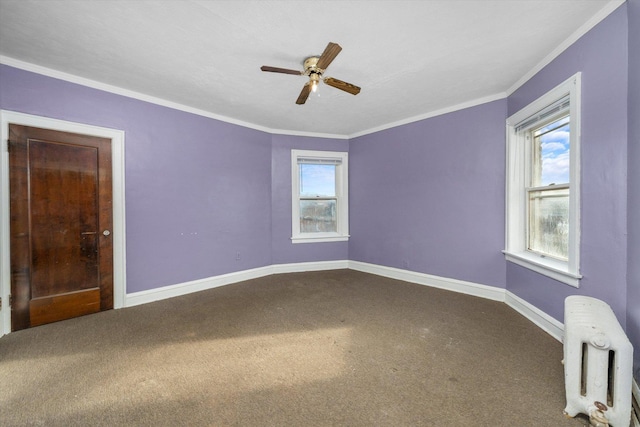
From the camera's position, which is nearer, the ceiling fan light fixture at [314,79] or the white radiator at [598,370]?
the white radiator at [598,370]

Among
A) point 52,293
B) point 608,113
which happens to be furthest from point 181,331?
point 608,113

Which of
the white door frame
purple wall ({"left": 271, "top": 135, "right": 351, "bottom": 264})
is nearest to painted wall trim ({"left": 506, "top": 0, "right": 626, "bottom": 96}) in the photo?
purple wall ({"left": 271, "top": 135, "right": 351, "bottom": 264})

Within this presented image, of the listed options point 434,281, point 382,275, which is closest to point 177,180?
point 382,275

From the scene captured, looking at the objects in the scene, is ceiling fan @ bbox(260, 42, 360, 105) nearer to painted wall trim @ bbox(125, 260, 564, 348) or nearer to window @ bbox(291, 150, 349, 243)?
window @ bbox(291, 150, 349, 243)

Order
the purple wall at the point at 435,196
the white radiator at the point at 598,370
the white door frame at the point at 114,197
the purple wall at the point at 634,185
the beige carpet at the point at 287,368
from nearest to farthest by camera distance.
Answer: the white radiator at the point at 598,370 → the beige carpet at the point at 287,368 → the purple wall at the point at 634,185 → the white door frame at the point at 114,197 → the purple wall at the point at 435,196

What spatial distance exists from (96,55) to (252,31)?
1.47 m

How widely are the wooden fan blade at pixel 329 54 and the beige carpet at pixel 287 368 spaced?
224 centimetres

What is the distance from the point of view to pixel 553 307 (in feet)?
7.22

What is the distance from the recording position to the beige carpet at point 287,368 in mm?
1397

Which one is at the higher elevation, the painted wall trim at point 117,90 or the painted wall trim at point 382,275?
the painted wall trim at point 117,90

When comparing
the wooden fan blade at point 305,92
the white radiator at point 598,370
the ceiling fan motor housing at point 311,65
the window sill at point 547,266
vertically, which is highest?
the ceiling fan motor housing at point 311,65

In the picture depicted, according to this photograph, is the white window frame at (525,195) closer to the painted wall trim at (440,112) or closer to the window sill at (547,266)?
the window sill at (547,266)

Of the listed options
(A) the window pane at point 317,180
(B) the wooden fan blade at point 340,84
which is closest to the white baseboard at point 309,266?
(A) the window pane at point 317,180

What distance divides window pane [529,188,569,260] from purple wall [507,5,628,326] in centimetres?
44
